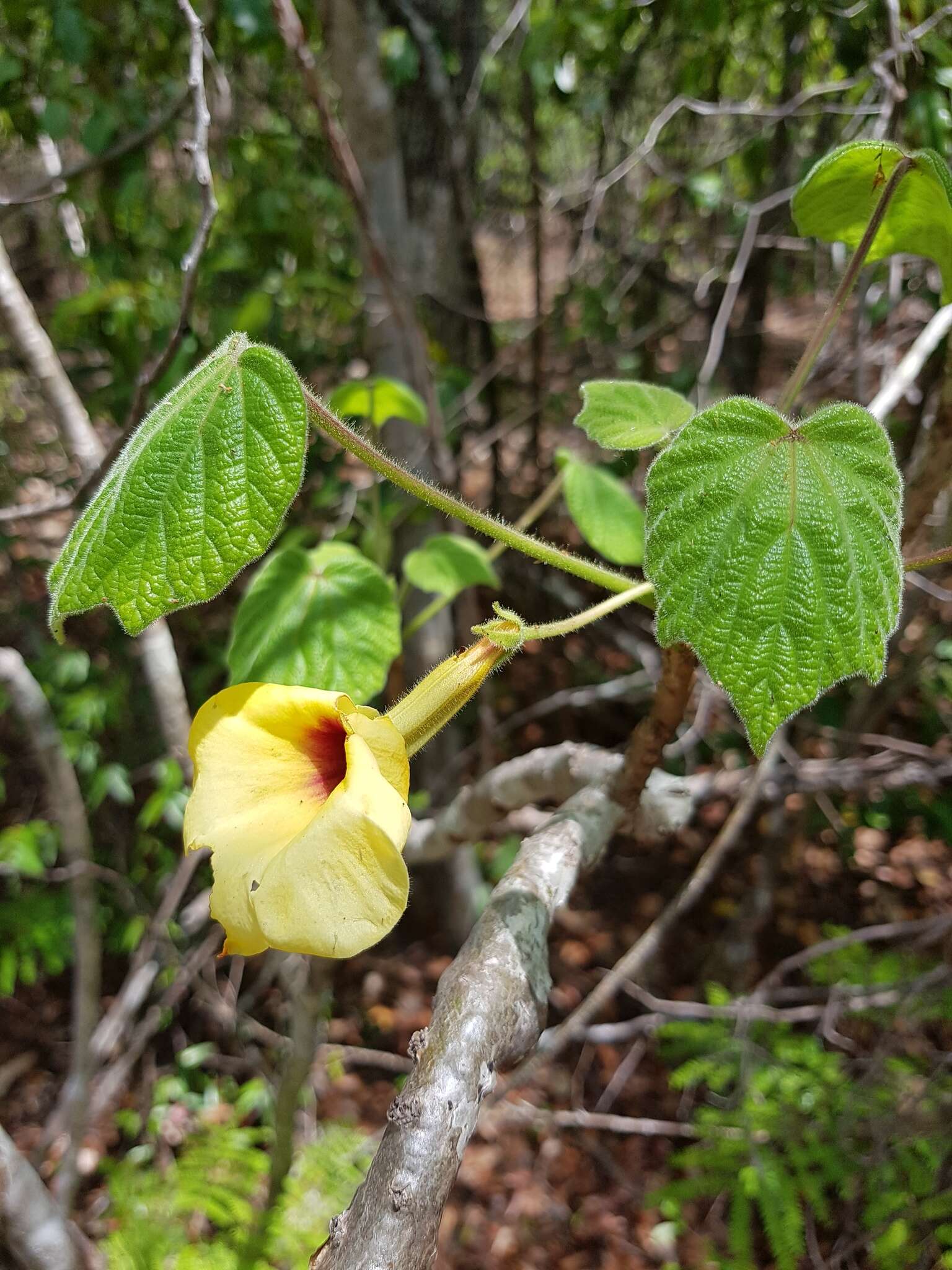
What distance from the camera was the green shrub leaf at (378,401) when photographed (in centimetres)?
139

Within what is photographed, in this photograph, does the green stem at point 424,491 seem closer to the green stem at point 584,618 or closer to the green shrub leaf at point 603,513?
the green stem at point 584,618

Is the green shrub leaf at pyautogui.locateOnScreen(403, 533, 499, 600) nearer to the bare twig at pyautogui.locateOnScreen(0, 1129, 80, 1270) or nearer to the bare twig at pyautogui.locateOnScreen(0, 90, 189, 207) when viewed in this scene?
the bare twig at pyautogui.locateOnScreen(0, 90, 189, 207)

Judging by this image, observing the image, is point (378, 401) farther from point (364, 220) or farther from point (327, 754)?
point (327, 754)

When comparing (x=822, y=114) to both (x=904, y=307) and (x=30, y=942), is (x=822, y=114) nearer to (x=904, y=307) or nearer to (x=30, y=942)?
(x=904, y=307)

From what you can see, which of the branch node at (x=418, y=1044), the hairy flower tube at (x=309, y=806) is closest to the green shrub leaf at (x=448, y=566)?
the hairy flower tube at (x=309, y=806)

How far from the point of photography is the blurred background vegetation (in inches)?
72.7

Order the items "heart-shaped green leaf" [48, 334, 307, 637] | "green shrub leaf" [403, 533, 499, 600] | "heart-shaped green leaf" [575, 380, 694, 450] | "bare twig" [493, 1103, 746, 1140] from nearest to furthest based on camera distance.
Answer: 1. "heart-shaped green leaf" [48, 334, 307, 637]
2. "heart-shaped green leaf" [575, 380, 694, 450]
3. "green shrub leaf" [403, 533, 499, 600]
4. "bare twig" [493, 1103, 746, 1140]

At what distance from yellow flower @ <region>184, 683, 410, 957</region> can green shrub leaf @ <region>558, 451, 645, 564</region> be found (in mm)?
506

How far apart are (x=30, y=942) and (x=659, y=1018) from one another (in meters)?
1.92

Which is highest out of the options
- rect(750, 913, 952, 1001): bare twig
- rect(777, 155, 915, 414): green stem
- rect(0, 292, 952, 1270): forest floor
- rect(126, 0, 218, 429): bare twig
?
rect(126, 0, 218, 429): bare twig

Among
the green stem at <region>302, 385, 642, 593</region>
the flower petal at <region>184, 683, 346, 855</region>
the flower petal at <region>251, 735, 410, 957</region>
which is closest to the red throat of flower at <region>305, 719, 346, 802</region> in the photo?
the flower petal at <region>184, 683, 346, 855</region>

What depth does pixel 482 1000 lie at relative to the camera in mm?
608

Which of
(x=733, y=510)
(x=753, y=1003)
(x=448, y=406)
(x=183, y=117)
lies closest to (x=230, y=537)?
(x=733, y=510)

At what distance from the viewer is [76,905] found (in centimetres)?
181
